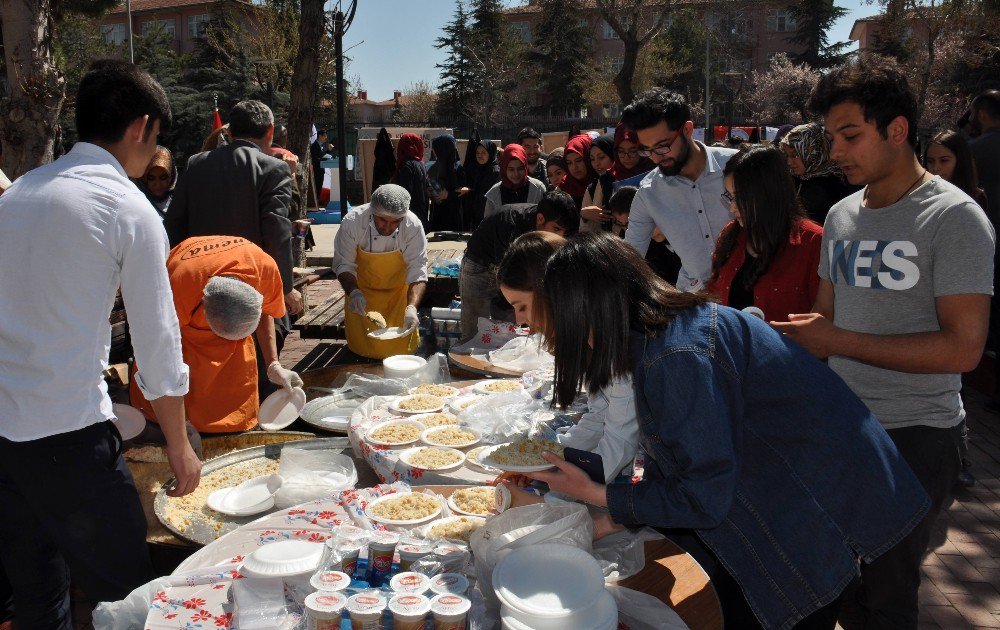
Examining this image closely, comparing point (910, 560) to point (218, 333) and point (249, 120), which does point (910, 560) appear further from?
point (249, 120)

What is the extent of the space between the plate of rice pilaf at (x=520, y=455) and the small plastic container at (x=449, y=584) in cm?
61

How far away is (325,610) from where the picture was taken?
1.43m

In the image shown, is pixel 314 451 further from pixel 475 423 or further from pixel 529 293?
pixel 529 293

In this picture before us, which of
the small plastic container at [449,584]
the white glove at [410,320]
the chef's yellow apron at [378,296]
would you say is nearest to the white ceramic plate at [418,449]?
the small plastic container at [449,584]

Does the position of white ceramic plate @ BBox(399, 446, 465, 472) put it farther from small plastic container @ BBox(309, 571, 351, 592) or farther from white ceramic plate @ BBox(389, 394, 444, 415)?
small plastic container @ BBox(309, 571, 351, 592)

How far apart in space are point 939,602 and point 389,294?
3595mm

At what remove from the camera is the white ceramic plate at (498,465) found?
220cm

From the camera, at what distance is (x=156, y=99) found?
2000mm

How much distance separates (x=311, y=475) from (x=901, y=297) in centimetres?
191

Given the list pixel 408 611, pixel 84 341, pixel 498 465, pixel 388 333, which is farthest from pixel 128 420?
pixel 388 333

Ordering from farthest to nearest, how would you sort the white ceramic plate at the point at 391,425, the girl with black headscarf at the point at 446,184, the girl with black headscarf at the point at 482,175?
the girl with black headscarf at the point at 446,184 → the girl with black headscarf at the point at 482,175 → the white ceramic plate at the point at 391,425

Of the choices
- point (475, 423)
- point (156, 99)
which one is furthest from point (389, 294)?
point (156, 99)

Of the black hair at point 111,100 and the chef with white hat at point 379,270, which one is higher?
the black hair at point 111,100

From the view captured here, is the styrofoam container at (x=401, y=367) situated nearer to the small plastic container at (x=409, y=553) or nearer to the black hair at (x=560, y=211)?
the black hair at (x=560, y=211)
